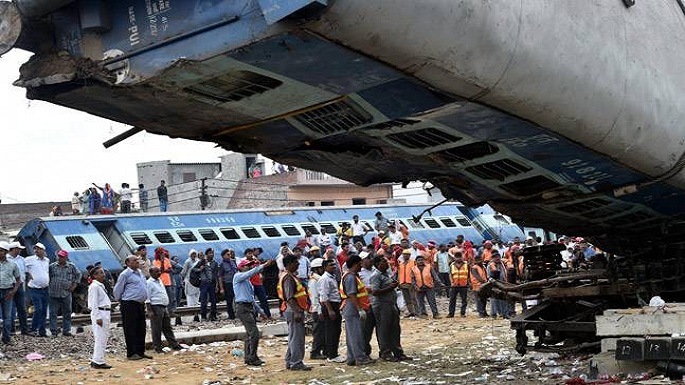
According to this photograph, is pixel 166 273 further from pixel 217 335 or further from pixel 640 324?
pixel 640 324

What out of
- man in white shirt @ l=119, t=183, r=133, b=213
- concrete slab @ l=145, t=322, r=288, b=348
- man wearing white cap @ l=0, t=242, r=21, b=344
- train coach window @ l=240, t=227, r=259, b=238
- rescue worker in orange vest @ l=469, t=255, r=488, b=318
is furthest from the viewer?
man in white shirt @ l=119, t=183, r=133, b=213

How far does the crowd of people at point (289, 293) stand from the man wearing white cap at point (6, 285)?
17 millimetres

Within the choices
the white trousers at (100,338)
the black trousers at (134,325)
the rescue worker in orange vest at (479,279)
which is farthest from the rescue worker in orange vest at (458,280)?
the white trousers at (100,338)

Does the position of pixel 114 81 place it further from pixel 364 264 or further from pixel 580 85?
pixel 364 264

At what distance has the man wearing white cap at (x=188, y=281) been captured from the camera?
21.8 meters

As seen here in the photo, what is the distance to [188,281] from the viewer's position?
2245 cm

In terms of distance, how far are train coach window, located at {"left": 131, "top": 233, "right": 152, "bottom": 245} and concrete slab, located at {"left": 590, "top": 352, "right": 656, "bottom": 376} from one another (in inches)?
715

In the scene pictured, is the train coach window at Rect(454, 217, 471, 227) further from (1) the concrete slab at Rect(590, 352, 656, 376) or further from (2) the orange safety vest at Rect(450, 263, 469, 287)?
(1) the concrete slab at Rect(590, 352, 656, 376)

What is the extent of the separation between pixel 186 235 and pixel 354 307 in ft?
49.6

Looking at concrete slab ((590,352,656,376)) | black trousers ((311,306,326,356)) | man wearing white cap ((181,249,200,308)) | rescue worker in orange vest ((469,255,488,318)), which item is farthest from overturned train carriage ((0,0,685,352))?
man wearing white cap ((181,249,200,308))

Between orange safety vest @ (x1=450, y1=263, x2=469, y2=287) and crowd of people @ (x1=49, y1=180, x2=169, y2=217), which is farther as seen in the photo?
crowd of people @ (x1=49, y1=180, x2=169, y2=217)

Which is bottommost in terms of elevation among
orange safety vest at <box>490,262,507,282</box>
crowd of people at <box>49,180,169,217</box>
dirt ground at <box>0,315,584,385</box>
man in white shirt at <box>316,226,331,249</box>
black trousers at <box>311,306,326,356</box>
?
dirt ground at <box>0,315,584,385</box>

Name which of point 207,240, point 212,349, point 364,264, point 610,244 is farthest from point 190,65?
point 207,240

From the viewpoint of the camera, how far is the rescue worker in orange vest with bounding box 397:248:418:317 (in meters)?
20.9
